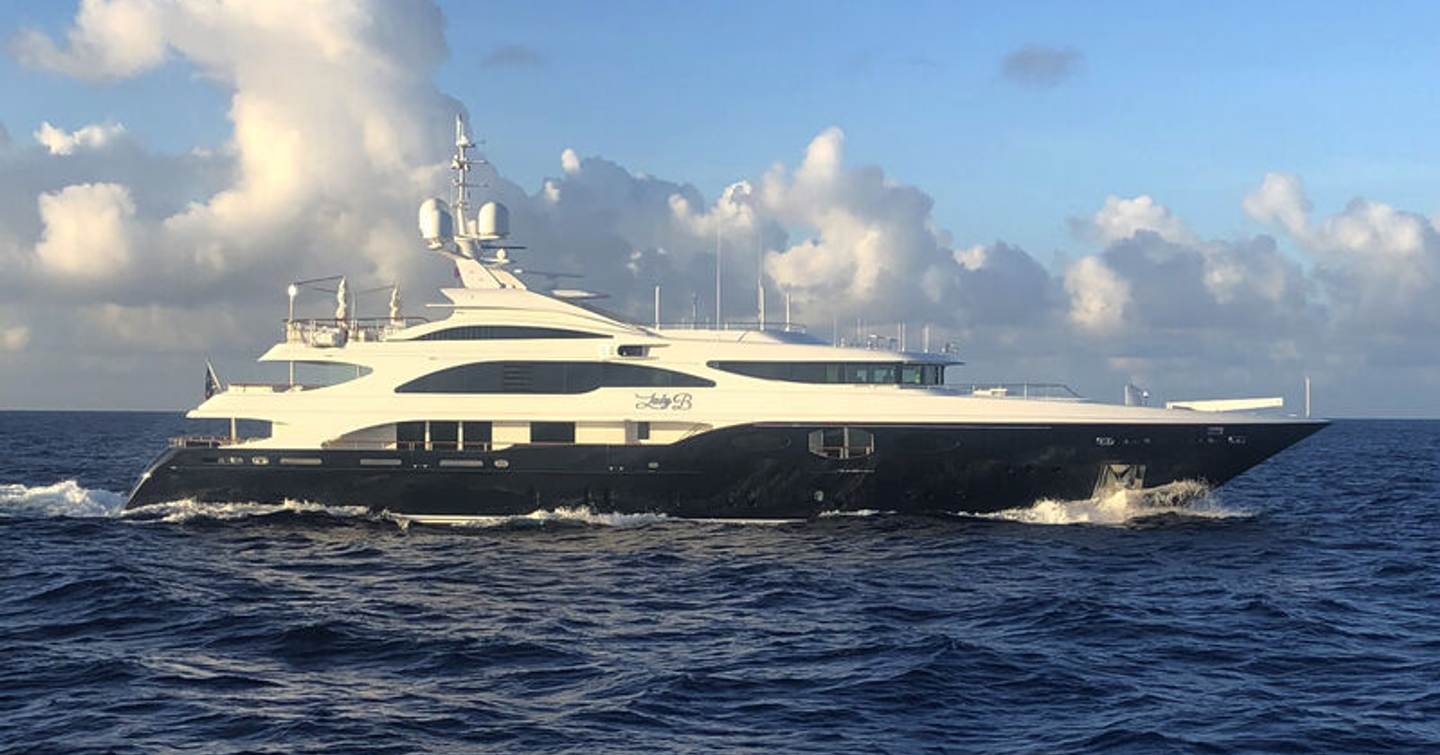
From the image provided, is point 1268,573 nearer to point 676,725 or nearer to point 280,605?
point 676,725

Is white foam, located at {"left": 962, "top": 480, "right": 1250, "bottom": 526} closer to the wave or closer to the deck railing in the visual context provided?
the wave

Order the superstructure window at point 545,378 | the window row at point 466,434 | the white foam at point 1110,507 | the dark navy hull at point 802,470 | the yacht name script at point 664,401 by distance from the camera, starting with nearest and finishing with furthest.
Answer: the dark navy hull at point 802,470 < the white foam at point 1110,507 < the yacht name script at point 664,401 < the superstructure window at point 545,378 < the window row at point 466,434

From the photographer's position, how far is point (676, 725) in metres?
12.5

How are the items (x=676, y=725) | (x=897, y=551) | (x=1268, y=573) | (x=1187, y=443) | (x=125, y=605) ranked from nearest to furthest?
(x=676, y=725), (x=125, y=605), (x=1268, y=573), (x=897, y=551), (x=1187, y=443)

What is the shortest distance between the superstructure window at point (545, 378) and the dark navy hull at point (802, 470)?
5.34ft

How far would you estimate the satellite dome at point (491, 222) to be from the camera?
3195 centimetres

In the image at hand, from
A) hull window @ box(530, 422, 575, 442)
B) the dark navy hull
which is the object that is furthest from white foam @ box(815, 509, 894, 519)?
hull window @ box(530, 422, 575, 442)

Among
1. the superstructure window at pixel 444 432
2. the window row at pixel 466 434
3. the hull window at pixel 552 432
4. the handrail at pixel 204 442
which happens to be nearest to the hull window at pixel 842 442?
the window row at pixel 466 434

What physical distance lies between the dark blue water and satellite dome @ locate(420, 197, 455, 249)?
309 inches

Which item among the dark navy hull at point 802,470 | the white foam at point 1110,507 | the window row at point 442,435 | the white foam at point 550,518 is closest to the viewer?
the dark navy hull at point 802,470

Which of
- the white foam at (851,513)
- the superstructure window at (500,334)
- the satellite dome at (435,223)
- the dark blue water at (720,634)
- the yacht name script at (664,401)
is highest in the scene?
the satellite dome at (435,223)

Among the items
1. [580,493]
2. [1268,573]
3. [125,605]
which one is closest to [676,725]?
[125,605]

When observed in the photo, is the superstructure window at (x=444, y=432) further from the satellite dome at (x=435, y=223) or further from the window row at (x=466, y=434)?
the satellite dome at (x=435, y=223)

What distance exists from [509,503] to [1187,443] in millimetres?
15400
